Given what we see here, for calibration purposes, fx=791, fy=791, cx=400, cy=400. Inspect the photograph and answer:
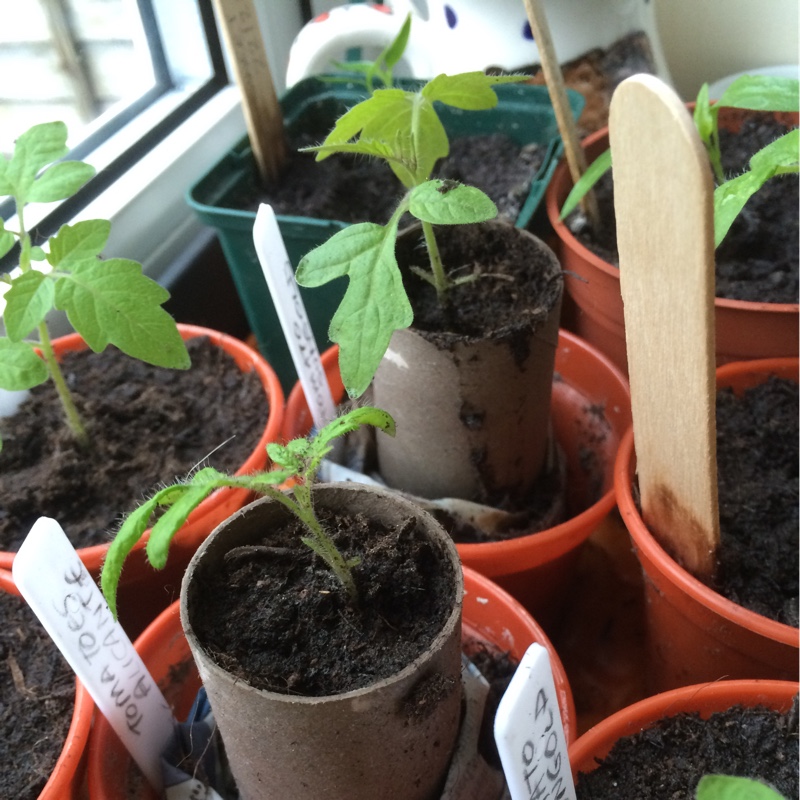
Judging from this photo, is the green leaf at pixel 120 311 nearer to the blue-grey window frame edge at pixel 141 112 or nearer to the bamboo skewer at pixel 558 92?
the blue-grey window frame edge at pixel 141 112

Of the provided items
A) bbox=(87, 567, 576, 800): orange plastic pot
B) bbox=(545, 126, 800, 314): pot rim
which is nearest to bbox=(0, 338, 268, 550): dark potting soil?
bbox=(87, 567, 576, 800): orange plastic pot

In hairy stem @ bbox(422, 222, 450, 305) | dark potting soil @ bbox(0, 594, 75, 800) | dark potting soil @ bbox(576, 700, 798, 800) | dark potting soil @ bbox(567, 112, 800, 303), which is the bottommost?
dark potting soil @ bbox(576, 700, 798, 800)

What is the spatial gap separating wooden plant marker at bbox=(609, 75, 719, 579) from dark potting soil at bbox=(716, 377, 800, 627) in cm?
6

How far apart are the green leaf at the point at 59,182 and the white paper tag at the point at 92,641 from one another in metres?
0.34

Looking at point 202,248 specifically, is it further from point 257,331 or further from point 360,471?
point 360,471

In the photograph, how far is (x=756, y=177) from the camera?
0.65 m

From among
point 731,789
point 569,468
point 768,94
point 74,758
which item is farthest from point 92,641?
point 768,94

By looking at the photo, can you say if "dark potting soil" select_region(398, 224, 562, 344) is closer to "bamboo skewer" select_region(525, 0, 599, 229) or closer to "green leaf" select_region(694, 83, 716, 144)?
"bamboo skewer" select_region(525, 0, 599, 229)

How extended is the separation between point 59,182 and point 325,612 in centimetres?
48

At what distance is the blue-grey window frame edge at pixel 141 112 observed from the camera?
1029mm

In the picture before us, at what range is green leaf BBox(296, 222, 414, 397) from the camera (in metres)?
0.57

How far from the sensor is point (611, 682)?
32.9 inches

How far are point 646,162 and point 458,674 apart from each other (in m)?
0.35

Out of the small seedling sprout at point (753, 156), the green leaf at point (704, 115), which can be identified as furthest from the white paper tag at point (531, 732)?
the green leaf at point (704, 115)
